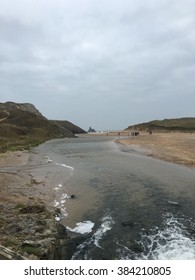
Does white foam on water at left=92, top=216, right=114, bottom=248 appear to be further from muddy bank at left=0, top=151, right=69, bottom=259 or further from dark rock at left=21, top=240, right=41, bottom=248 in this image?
dark rock at left=21, top=240, right=41, bottom=248

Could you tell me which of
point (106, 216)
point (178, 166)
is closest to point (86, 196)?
point (106, 216)

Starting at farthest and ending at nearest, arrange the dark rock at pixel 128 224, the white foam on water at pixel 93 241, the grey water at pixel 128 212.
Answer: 1. the dark rock at pixel 128 224
2. the grey water at pixel 128 212
3. the white foam on water at pixel 93 241

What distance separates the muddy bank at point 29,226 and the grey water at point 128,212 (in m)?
0.81

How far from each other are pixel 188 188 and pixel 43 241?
15450 mm

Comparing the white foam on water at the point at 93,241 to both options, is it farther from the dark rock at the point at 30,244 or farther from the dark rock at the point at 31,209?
the dark rock at the point at 31,209

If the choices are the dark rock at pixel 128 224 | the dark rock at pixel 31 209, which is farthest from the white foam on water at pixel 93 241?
the dark rock at pixel 31 209

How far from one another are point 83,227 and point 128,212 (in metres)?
3.47

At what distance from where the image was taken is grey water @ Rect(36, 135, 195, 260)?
14.6 meters

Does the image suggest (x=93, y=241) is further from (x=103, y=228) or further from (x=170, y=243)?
(x=170, y=243)

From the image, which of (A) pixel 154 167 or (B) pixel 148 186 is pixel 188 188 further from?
(A) pixel 154 167

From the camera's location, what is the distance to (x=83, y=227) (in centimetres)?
1742

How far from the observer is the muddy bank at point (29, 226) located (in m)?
12.6

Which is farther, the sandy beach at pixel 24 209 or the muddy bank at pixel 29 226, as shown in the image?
the sandy beach at pixel 24 209

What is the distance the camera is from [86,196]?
2411 centimetres
